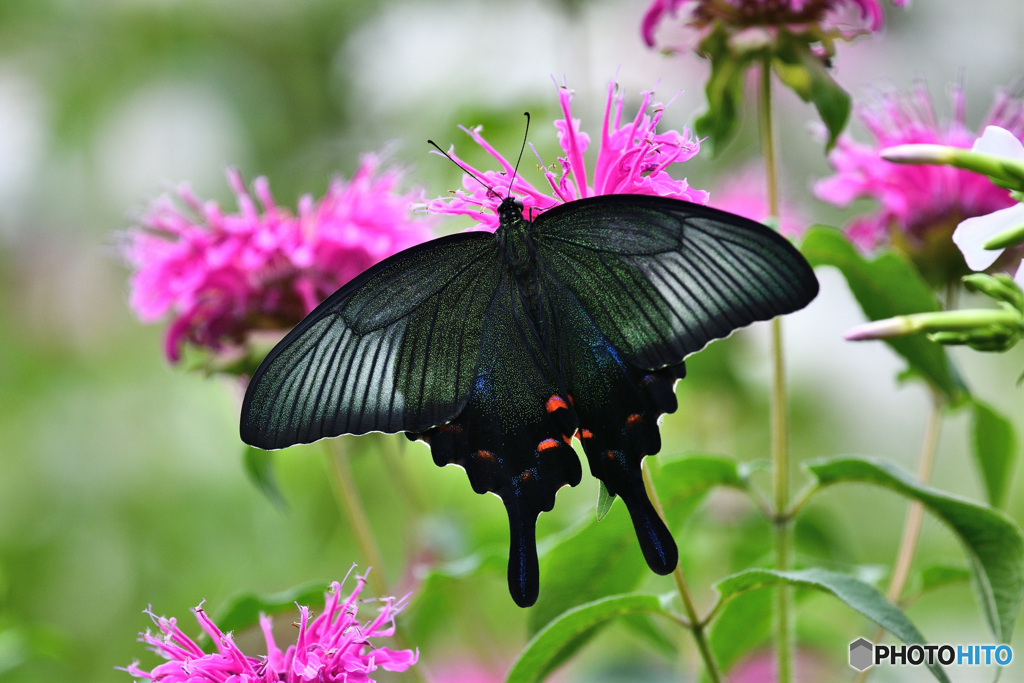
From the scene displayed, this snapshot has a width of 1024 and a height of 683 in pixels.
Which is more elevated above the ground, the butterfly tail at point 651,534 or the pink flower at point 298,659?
the butterfly tail at point 651,534

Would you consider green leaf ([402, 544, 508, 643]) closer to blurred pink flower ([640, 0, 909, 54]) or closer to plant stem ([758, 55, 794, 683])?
plant stem ([758, 55, 794, 683])

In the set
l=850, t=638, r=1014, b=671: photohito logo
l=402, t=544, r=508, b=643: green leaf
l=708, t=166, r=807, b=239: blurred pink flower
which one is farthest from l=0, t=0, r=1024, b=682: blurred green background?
l=850, t=638, r=1014, b=671: photohito logo

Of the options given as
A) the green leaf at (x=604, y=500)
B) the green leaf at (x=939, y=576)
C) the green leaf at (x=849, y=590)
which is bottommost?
the green leaf at (x=939, y=576)

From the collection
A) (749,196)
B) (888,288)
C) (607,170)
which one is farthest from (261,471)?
(749,196)

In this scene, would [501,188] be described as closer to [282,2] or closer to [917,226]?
[917,226]

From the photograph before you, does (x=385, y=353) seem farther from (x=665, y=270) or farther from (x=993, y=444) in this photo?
(x=993, y=444)

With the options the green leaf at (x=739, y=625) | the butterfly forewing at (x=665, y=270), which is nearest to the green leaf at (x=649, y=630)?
the green leaf at (x=739, y=625)

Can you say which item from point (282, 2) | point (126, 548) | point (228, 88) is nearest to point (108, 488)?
point (126, 548)

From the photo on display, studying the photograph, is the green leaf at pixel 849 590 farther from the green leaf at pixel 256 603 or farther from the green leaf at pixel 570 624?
the green leaf at pixel 256 603
